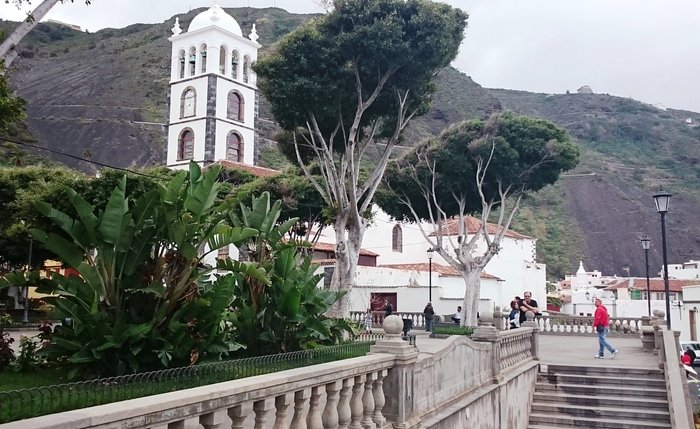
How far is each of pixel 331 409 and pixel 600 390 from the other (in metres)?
9.74

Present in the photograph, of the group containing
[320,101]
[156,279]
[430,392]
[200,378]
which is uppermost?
[320,101]

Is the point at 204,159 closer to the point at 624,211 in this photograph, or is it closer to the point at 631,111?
the point at 624,211

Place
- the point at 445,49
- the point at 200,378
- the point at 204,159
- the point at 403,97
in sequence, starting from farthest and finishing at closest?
the point at 204,159
the point at 403,97
the point at 445,49
the point at 200,378

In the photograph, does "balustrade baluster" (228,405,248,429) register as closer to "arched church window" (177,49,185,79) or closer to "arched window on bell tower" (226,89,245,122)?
"arched window on bell tower" (226,89,245,122)

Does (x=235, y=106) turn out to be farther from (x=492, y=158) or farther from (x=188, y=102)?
(x=492, y=158)

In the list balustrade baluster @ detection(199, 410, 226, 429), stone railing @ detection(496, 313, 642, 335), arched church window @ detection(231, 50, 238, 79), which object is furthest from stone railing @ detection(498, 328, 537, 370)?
arched church window @ detection(231, 50, 238, 79)

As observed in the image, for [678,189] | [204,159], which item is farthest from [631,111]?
[204,159]

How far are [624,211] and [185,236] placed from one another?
102 metres

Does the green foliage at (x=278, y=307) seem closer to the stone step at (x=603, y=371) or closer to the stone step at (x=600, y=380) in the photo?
the stone step at (x=600, y=380)

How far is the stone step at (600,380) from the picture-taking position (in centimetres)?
1274

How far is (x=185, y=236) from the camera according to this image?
608 centimetres

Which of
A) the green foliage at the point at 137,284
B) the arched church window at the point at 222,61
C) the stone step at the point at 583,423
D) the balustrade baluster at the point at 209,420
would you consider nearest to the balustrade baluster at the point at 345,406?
the green foliage at the point at 137,284

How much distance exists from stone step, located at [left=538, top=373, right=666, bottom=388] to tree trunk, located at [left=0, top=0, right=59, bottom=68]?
12.1 m

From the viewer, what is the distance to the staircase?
11.8 metres
